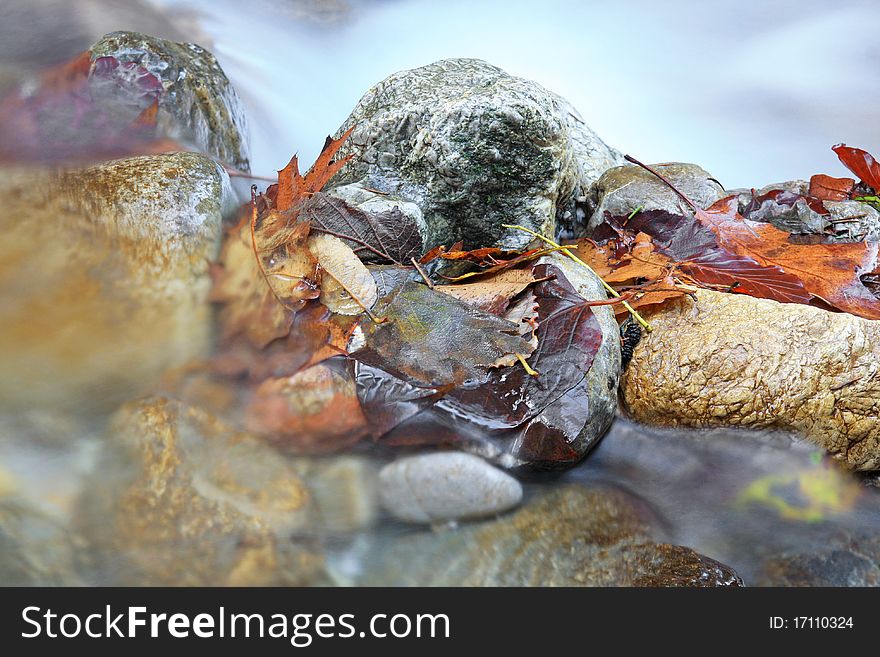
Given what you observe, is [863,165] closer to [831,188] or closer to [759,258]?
[831,188]

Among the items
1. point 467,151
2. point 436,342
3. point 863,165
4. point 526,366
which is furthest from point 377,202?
point 863,165

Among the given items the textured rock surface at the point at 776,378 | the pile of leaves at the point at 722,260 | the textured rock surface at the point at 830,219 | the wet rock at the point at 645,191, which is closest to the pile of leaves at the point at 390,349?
the textured rock surface at the point at 776,378

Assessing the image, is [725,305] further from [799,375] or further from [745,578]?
[745,578]

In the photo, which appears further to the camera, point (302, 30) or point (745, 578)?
point (302, 30)

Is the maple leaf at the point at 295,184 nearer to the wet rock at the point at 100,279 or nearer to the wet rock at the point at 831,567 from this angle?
the wet rock at the point at 100,279

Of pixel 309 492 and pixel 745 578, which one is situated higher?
pixel 309 492
